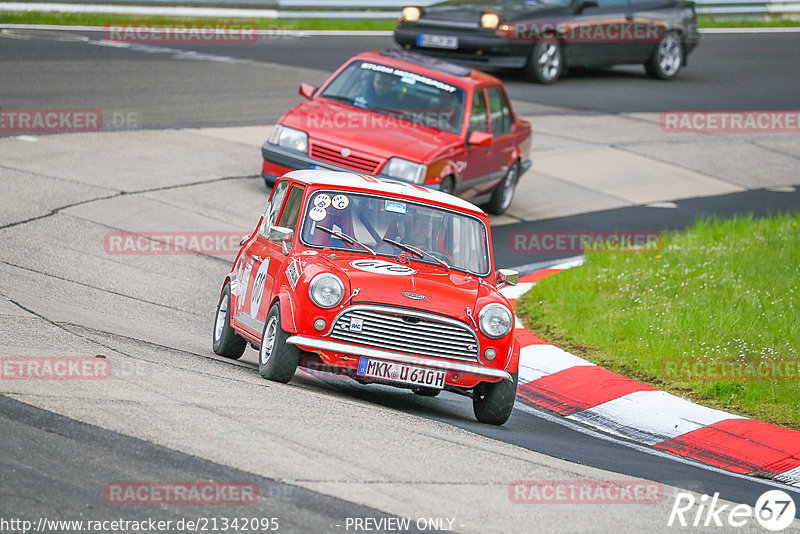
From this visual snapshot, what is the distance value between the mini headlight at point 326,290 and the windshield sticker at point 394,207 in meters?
1.03

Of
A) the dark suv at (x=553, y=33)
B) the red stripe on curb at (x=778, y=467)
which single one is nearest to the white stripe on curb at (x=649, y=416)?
the red stripe on curb at (x=778, y=467)

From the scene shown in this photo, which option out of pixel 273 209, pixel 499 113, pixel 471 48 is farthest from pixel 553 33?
pixel 273 209

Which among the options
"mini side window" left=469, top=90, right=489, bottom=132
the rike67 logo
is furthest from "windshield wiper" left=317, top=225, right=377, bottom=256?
"mini side window" left=469, top=90, right=489, bottom=132

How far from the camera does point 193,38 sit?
2455 cm

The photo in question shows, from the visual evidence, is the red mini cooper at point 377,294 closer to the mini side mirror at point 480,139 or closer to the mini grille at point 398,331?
the mini grille at point 398,331

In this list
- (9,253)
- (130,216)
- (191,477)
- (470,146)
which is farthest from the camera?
(470,146)

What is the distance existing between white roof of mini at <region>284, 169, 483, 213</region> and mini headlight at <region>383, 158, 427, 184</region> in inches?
169

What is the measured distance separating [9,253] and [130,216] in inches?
91.0

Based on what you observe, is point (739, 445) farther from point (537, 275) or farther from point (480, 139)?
point (480, 139)

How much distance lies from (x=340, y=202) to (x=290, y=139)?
5559 millimetres

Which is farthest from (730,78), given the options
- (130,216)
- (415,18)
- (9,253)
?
(9,253)

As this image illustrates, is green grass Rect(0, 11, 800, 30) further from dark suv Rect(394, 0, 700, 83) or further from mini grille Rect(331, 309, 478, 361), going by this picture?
Answer: mini grille Rect(331, 309, 478, 361)

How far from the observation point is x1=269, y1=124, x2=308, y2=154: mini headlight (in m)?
13.7

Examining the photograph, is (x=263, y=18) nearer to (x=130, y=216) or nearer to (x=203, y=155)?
(x=203, y=155)
